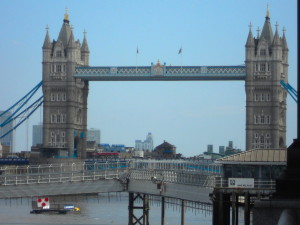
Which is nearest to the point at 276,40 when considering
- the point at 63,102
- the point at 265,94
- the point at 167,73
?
the point at 265,94

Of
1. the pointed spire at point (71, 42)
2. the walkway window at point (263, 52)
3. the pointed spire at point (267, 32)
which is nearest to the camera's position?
the walkway window at point (263, 52)

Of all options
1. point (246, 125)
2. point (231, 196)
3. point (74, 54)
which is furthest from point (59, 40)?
point (231, 196)

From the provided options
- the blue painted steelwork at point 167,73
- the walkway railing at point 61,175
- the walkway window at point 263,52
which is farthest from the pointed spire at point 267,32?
the walkway railing at point 61,175

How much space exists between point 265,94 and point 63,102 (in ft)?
91.8

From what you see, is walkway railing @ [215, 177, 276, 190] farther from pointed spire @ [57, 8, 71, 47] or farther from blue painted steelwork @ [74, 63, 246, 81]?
pointed spire @ [57, 8, 71, 47]

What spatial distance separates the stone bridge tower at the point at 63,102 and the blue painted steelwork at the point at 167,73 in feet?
18.8

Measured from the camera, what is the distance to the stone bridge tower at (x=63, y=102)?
443 ft

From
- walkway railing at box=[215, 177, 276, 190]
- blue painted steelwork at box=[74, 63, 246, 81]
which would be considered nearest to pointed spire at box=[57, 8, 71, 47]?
blue painted steelwork at box=[74, 63, 246, 81]

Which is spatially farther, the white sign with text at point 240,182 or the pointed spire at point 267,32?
the pointed spire at point 267,32

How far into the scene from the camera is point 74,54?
138875 millimetres

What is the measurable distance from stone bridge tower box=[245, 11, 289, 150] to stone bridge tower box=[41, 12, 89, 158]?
2401cm

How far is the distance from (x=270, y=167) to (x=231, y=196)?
5.58m

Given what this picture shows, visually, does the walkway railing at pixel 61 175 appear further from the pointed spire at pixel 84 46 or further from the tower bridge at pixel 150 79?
the pointed spire at pixel 84 46

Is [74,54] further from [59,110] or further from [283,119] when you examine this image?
[283,119]
